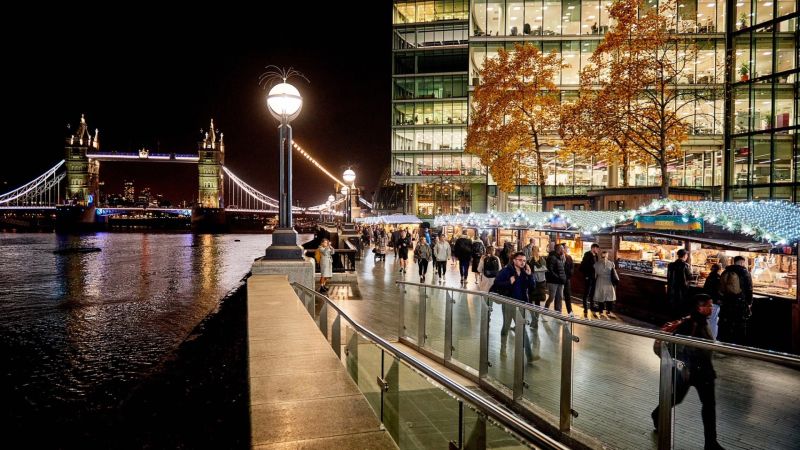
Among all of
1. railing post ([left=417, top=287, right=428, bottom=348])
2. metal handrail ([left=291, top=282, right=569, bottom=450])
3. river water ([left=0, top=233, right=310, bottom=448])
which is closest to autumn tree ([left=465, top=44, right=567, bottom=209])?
river water ([left=0, top=233, right=310, bottom=448])

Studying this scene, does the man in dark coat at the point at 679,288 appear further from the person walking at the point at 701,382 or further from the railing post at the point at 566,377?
the person walking at the point at 701,382

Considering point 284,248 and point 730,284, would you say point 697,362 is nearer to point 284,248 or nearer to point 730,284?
point 730,284

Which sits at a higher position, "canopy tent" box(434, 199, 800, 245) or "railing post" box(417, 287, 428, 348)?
"canopy tent" box(434, 199, 800, 245)

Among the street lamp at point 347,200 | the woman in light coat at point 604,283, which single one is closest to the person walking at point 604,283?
the woman in light coat at point 604,283

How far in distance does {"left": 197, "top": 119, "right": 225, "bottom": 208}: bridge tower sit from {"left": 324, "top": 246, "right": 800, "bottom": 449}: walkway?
407 feet

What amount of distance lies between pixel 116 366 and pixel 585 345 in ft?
24.1

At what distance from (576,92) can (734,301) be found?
132 ft

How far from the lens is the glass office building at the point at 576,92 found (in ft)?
84.7

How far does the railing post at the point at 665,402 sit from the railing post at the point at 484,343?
111 inches

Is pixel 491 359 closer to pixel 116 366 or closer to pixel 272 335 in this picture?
pixel 272 335

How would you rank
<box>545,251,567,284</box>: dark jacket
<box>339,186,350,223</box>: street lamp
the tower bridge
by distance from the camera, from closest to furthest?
<box>545,251,567,284</box>: dark jacket < <box>339,186,350,223</box>: street lamp < the tower bridge

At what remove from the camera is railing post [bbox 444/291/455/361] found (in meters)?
8.14

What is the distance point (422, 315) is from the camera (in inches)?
359

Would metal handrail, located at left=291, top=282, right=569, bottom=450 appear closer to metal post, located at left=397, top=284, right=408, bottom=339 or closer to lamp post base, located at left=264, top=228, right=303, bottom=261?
metal post, located at left=397, top=284, right=408, bottom=339
